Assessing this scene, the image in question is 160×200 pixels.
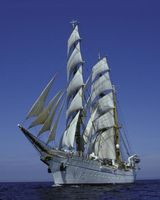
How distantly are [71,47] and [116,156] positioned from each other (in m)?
25.2

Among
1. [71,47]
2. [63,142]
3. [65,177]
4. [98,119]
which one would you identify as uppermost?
[71,47]

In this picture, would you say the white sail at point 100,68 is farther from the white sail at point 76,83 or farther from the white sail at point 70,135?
the white sail at point 70,135

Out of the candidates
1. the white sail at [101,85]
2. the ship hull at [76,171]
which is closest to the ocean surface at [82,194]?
the ship hull at [76,171]

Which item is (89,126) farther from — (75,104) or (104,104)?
(75,104)

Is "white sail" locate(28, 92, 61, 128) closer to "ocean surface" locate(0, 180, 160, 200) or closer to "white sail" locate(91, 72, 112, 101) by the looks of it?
"ocean surface" locate(0, 180, 160, 200)

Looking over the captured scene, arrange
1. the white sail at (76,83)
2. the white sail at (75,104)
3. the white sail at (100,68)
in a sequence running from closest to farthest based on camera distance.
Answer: the white sail at (75,104)
the white sail at (76,83)
the white sail at (100,68)

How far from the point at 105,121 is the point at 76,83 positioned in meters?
12.7

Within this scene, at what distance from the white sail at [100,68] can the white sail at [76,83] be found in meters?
9.46

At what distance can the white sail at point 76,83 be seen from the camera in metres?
74.3

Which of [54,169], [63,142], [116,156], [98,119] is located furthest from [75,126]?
[116,156]

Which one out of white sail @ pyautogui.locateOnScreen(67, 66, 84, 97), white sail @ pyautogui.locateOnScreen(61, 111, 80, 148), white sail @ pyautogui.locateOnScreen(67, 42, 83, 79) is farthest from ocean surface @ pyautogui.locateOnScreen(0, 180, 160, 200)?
white sail @ pyautogui.locateOnScreen(67, 42, 83, 79)

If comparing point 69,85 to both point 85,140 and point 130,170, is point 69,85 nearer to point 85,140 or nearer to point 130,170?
point 85,140

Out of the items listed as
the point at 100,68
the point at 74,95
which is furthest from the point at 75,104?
the point at 100,68

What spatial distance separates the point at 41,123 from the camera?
63438 millimetres
